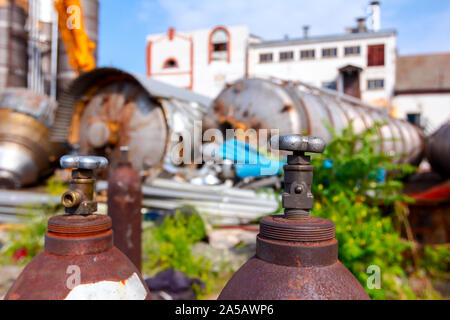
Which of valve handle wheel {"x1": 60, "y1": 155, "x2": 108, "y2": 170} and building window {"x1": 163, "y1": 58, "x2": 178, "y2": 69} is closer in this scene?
valve handle wheel {"x1": 60, "y1": 155, "x2": 108, "y2": 170}

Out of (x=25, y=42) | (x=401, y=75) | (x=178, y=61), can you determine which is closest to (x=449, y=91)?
(x=401, y=75)

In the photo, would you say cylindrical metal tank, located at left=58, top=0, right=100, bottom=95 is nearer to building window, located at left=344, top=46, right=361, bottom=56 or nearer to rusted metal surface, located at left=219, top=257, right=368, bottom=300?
building window, located at left=344, top=46, right=361, bottom=56

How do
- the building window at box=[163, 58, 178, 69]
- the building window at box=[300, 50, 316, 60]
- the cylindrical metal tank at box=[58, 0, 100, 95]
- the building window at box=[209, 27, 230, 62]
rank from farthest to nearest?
the building window at box=[163, 58, 178, 69], the building window at box=[209, 27, 230, 62], the building window at box=[300, 50, 316, 60], the cylindrical metal tank at box=[58, 0, 100, 95]

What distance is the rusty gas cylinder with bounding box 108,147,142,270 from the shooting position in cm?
368

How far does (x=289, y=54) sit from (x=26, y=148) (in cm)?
1960

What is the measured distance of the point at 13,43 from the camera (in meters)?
16.7

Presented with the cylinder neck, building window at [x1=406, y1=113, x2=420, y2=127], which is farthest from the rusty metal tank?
building window at [x1=406, y1=113, x2=420, y2=127]

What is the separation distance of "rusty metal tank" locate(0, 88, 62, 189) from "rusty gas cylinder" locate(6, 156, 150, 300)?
9096 mm

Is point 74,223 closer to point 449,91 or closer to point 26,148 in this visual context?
point 26,148

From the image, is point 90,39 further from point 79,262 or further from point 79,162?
point 79,262

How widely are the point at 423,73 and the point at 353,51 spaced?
5.37 m

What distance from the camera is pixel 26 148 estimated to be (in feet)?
31.2

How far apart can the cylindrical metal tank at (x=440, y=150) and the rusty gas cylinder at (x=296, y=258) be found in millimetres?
10967

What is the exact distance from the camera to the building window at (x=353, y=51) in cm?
2381
